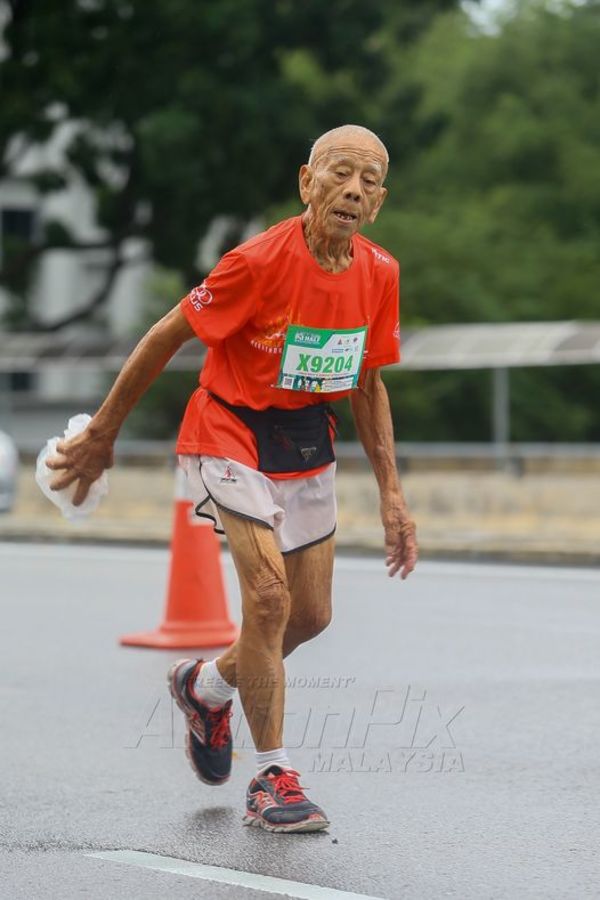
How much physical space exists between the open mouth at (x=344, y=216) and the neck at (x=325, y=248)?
0.22 feet

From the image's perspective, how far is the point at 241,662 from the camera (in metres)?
5.84

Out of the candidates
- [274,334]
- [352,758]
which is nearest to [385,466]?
[274,334]

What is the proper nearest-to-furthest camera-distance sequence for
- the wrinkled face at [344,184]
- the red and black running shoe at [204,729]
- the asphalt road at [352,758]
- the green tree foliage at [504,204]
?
the asphalt road at [352,758] < the wrinkled face at [344,184] < the red and black running shoe at [204,729] < the green tree foliage at [504,204]

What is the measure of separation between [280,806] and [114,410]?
120 centimetres

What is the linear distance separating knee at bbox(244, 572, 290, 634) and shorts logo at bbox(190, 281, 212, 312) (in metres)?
0.76

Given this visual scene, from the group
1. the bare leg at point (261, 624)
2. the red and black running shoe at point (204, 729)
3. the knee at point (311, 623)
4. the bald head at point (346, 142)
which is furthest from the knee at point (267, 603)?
the bald head at point (346, 142)

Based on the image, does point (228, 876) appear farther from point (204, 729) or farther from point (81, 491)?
point (81, 491)

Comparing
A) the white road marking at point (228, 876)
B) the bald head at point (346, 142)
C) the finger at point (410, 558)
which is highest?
the bald head at point (346, 142)

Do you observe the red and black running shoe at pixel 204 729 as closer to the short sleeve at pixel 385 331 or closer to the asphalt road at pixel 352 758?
the asphalt road at pixel 352 758

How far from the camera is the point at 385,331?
6.00m

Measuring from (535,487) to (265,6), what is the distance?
1275 centimetres

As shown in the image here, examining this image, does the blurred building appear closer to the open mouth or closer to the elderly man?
the elderly man

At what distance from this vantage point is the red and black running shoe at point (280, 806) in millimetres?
5730

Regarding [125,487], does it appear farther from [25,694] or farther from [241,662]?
[241,662]
